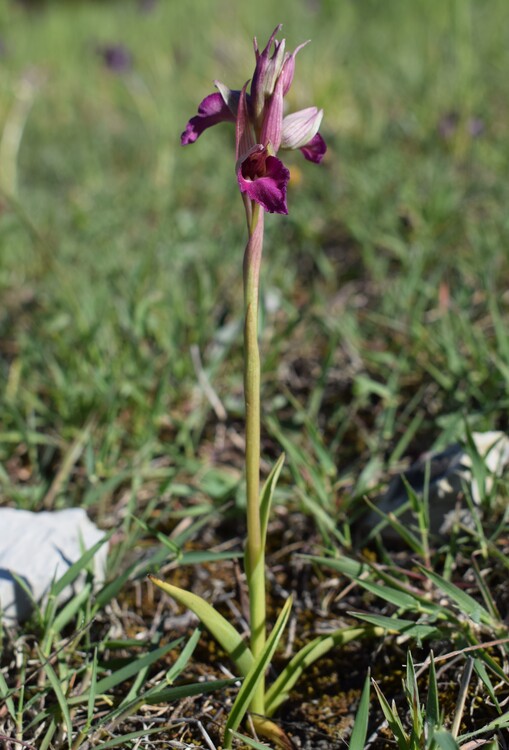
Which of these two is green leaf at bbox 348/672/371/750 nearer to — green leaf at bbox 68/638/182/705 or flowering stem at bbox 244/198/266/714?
flowering stem at bbox 244/198/266/714

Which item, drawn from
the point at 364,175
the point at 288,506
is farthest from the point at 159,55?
the point at 288,506

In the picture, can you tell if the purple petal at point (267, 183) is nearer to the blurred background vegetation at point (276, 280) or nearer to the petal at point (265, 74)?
the petal at point (265, 74)

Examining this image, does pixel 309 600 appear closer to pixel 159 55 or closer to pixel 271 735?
pixel 271 735

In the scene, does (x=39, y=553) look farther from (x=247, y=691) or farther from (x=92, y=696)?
(x=247, y=691)

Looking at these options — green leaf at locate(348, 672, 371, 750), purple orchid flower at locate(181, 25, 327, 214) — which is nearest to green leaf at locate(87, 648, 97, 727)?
green leaf at locate(348, 672, 371, 750)

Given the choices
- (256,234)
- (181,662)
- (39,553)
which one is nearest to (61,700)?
(181,662)

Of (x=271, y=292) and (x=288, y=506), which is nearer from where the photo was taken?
(x=288, y=506)
